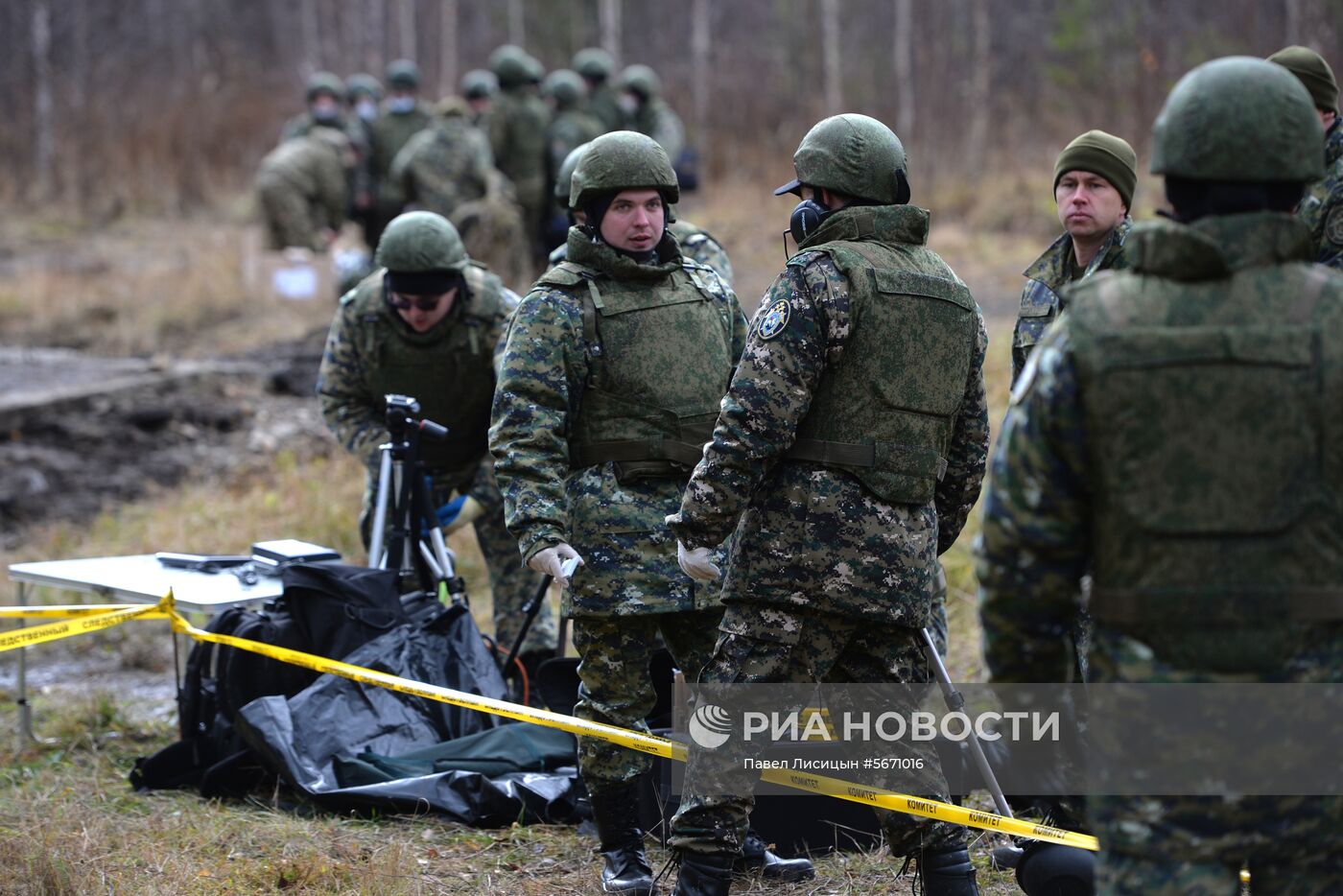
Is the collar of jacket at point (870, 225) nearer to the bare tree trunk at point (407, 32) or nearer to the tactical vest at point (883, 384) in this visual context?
the tactical vest at point (883, 384)

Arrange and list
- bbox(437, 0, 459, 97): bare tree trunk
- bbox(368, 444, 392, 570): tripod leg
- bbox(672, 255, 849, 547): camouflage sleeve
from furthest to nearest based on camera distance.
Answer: bbox(437, 0, 459, 97): bare tree trunk < bbox(368, 444, 392, 570): tripod leg < bbox(672, 255, 849, 547): camouflage sleeve

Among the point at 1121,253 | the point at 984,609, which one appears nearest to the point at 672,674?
the point at 1121,253

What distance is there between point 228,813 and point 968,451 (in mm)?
2669

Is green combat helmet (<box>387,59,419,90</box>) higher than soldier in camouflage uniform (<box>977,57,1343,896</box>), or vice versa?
green combat helmet (<box>387,59,419,90</box>)

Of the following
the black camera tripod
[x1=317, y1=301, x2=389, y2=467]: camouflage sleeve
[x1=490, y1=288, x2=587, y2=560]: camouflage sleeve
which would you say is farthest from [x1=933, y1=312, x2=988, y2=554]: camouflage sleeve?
[x1=317, y1=301, x2=389, y2=467]: camouflage sleeve

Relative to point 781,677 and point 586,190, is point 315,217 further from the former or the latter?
point 781,677

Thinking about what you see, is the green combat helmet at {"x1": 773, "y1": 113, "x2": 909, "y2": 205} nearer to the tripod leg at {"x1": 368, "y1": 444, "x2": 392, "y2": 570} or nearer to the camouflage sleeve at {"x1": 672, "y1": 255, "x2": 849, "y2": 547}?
the camouflage sleeve at {"x1": 672, "y1": 255, "x2": 849, "y2": 547}

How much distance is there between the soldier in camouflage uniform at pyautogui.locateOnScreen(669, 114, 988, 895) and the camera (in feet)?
11.3

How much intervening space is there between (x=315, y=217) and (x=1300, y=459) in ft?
42.5

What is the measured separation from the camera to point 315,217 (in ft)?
47.3

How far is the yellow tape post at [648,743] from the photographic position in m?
3.63

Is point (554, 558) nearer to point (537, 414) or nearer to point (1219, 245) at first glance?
point (537, 414)

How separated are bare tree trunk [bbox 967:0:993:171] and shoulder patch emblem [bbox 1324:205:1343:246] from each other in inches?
534

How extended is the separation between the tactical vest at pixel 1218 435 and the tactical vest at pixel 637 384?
187 centimetres
